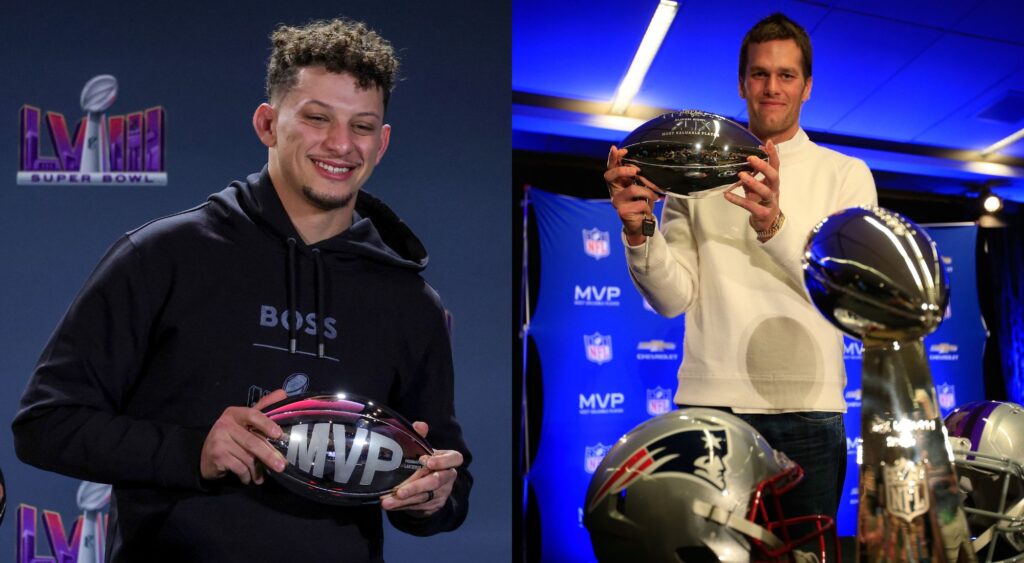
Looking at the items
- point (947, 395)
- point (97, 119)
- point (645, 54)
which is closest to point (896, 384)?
point (97, 119)

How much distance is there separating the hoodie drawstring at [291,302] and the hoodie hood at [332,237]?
0.02 meters

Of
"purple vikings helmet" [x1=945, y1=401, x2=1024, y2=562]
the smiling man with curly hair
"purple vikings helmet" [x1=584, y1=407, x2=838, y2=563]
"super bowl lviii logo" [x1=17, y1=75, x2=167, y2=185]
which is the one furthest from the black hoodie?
"super bowl lviii logo" [x1=17, y1=75, x2=167, y2=185]

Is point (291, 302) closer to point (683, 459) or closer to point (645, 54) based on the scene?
point (683, 459)

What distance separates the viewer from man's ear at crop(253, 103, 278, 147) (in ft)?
5.08

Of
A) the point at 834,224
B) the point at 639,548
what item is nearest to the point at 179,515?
the point at 639,548

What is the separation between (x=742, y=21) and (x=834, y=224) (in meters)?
4.32

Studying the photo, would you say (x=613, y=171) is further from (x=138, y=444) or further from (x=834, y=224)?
(x=138, y=444)

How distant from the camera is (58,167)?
3018 millimetres

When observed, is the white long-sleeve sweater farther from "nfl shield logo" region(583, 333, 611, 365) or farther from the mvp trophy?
"nfl shield logo" region(583, 333, 611, 365)

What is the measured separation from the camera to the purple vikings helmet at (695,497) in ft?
2.68

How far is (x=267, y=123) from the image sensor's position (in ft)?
5.14

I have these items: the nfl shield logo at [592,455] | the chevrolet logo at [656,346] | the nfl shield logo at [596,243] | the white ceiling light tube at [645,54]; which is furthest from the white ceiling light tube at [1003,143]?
the nfl shield logo at [592,455]

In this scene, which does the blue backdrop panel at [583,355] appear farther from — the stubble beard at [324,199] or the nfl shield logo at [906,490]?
the nfl shield logo at [906,490]

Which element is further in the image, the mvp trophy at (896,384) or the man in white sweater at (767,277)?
the man in white sweater at (767,277)
